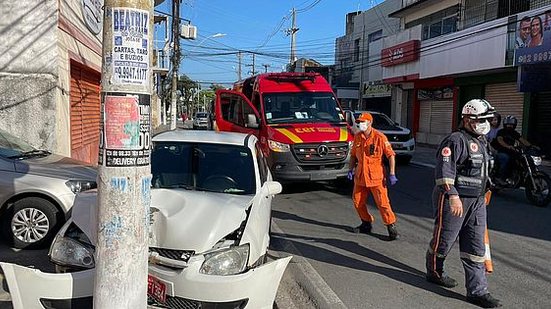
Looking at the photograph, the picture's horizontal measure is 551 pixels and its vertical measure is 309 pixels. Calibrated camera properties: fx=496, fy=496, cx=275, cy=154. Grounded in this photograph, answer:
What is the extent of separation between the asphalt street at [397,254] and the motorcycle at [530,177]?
273mm

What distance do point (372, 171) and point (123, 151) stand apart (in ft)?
14.6

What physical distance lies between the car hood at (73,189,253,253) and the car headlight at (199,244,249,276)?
3.4 inches

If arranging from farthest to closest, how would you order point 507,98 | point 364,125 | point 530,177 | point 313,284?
point 507,98, point 530,177, point 364,125, point 313,284

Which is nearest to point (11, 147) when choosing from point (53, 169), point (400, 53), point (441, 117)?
point (53, 169)

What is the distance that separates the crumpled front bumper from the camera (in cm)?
317

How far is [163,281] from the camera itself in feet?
10.8

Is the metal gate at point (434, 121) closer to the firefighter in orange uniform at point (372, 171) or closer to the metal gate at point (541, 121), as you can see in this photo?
the metal gate at point (541, 121)

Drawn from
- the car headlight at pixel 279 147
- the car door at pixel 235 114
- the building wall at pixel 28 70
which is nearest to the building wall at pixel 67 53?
the building wall at pixel 28 70

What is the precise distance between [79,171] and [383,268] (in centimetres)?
406

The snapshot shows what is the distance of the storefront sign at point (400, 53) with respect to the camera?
25281mm

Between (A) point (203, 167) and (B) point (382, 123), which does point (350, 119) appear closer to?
(A) point (203, 167)

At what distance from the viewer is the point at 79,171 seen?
654 cm

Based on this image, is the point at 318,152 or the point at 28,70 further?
the point at 318,152

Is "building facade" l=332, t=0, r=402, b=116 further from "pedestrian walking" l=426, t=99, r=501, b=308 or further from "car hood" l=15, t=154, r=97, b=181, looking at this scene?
"pedestrian walking" l=426, t=99, r=501, b=308
